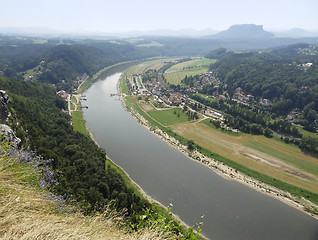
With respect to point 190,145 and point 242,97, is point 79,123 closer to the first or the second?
point 190,145

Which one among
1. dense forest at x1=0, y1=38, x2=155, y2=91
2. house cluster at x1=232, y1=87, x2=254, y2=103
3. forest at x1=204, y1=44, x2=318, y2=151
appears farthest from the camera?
dense forest at x1=0, y1=38, x2=155, y2=91

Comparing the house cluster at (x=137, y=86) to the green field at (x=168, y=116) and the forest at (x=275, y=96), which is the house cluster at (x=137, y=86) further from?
the forest at (x=275, y=96)

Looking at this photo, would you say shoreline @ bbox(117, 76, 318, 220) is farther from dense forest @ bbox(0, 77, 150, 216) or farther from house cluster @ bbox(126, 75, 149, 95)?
house cluster @ bbox(126, 75, 149, 95)

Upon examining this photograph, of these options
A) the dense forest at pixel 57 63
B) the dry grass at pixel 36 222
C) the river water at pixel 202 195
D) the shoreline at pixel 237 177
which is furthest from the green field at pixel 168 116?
the dry grass at pixel 36 222

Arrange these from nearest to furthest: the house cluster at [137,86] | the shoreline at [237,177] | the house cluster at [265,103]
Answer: the shoreline at [237,177] → the house cluster at [265,103] → the house cluster at [137,86]

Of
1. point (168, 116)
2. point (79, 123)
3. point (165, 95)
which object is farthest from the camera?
point (165, 95)

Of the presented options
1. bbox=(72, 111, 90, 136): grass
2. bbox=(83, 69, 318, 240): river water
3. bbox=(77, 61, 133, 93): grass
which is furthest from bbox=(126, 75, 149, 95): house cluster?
bbox=(83, 69, 318, 240): river water

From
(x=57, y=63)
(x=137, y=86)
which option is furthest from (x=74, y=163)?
(x=57, y=63)
